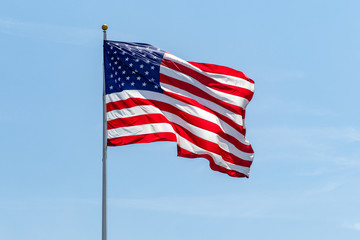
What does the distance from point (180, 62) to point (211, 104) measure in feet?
7.35

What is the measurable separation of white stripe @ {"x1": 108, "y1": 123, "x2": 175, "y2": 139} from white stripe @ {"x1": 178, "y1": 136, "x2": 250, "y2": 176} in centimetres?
72

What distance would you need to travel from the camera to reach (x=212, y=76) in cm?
3534

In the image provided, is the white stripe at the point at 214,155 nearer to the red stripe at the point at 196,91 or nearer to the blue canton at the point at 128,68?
the red stripe at the point at 196,91

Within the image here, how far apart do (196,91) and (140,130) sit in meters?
3.58

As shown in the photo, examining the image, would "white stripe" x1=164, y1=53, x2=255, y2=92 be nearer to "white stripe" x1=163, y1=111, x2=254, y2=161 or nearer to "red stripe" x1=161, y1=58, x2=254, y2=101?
"red stripe" x1=161, y1=58, x2=254, y2=101

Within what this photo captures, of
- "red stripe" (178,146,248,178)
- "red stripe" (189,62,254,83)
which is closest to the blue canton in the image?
"red stripe" (189,62,254,83)

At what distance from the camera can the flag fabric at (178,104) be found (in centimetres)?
3306

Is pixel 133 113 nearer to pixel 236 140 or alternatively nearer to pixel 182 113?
pixel 182 113

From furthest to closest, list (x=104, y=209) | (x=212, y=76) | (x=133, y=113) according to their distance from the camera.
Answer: (x=212, y=76)
(x=133, y=113)
(x=104, y=209)

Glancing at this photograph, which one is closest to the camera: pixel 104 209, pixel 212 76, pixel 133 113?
pixel 104 209

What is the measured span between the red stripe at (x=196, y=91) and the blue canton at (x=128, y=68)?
0.52 m

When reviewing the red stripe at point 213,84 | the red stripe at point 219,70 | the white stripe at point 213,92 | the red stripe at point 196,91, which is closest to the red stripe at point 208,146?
the red stripe at point 196,91

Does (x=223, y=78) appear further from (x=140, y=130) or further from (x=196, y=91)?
(x=140, y=130)

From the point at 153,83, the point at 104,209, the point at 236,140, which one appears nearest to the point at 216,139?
the point at 236,140
